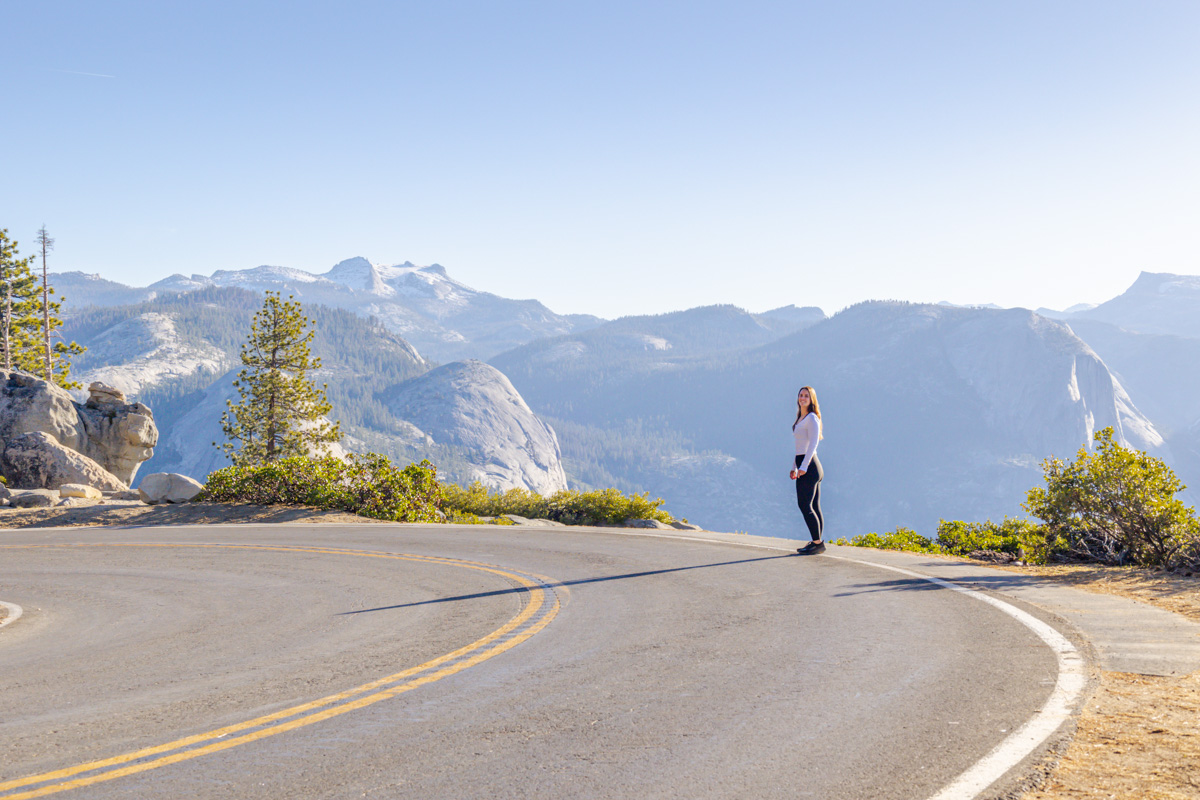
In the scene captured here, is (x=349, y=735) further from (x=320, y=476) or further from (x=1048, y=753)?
(x=320, y=476)

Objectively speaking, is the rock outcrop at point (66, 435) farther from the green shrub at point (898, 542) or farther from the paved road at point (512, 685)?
the green shrub at point (898, 542)

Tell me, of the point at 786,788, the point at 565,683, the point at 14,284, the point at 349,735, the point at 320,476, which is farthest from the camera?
the point at 14,284

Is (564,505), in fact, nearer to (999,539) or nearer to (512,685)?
(999,539)

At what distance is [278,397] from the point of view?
3803 centimetres

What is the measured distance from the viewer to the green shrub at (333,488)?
18328mm

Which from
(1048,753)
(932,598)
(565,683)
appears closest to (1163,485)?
(932,598)

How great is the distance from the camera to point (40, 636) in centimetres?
741

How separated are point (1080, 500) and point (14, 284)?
56.4 meters

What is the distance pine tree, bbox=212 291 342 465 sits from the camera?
37.7 m

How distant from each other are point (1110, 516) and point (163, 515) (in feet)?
57.7

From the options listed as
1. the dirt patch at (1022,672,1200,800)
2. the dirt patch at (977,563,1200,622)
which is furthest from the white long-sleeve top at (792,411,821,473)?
the dirt patch at (1022,672,1200,800)

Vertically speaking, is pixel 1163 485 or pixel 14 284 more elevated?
pixel 14 284

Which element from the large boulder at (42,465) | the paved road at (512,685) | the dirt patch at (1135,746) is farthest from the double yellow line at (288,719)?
the large boulder at (42,465)

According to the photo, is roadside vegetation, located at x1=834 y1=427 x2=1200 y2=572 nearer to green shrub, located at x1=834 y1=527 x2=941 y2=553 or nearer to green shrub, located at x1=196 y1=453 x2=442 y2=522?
green shrub, located at x1=834 y1=527 x2=941 y2=553
